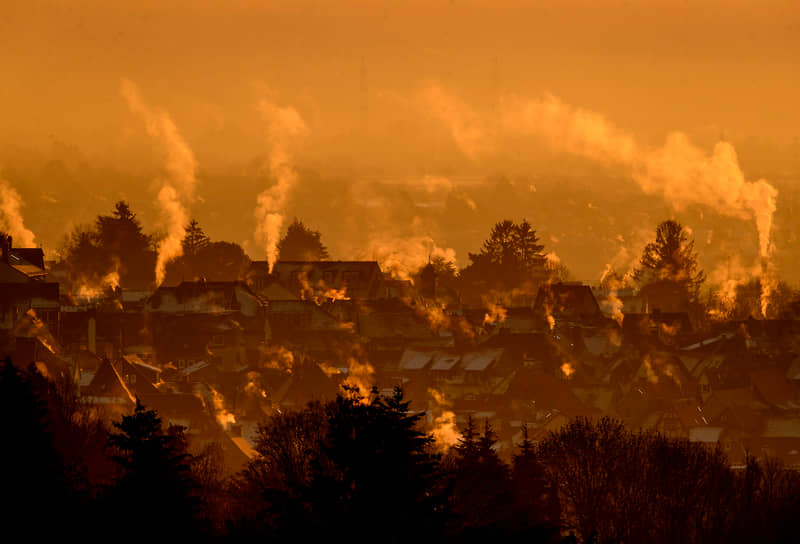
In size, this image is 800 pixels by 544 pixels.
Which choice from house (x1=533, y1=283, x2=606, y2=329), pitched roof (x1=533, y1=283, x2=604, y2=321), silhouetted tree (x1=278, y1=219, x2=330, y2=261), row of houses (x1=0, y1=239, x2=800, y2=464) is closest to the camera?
row of houses (x1=0, y1=239, x2=800, y2=464)

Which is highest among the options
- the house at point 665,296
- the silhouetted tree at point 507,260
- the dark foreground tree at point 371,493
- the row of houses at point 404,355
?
the silhouetted tree at point 507,260

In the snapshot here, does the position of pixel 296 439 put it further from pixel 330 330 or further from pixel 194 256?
pixel 194 256

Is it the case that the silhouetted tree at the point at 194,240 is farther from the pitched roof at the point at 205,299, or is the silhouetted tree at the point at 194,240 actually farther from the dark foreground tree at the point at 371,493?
the dark foreground tree at the point at 371,493

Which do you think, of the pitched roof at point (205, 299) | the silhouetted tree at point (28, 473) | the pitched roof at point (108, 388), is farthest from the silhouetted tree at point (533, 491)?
the pitched roof at point (205, 299)

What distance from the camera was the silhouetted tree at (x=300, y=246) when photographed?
566 feet

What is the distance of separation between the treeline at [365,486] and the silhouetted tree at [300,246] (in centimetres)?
8877

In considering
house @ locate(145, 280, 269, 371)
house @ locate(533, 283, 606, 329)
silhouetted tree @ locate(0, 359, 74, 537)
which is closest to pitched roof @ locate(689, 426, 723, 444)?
house @ locate(145, 280, 269, 371)

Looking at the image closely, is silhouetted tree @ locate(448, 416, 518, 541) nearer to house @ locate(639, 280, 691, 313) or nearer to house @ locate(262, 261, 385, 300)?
house @ locate(262, 261, 385, 300)

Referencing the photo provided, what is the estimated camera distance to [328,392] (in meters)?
103

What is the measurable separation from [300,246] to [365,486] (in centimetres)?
14117

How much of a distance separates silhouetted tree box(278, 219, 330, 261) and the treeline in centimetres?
8877

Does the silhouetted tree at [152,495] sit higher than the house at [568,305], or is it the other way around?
the house at [568,305]

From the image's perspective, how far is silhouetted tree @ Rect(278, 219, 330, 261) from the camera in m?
173

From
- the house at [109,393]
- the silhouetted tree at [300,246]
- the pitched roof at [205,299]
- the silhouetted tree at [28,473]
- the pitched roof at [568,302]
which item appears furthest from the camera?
the silhouetted tree at [300,246]
